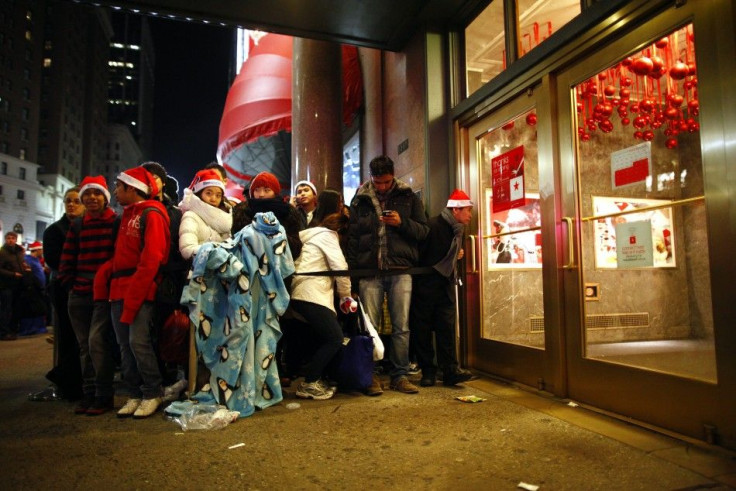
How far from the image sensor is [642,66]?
3.86 meters

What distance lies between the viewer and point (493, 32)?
483cm

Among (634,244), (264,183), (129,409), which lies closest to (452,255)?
(634,244)

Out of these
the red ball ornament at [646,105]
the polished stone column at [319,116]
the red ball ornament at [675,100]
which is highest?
the polished stone column at [319,116]

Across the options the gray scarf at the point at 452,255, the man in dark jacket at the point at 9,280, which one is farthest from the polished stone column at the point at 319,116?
the man in dark jacket at the point at 9,280

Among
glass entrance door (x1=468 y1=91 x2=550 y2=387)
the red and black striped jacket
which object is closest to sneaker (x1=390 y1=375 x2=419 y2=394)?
glass entrance door (x1=468 y1=91 x2=550 y2=387)

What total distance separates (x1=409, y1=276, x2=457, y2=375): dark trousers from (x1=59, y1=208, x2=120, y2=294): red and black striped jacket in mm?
2631

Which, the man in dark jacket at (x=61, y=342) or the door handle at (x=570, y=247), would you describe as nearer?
the door handle at (x=570, y=247)

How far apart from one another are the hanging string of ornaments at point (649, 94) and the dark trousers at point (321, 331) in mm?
2480

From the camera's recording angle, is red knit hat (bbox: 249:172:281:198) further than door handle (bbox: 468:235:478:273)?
No

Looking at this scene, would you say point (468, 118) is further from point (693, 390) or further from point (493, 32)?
point (693, 390)

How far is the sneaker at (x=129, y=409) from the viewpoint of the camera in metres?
3.36

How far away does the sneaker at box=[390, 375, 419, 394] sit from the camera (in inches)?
157

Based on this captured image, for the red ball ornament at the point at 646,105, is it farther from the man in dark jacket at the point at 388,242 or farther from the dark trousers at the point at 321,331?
the dark trousers at the point at 321,331

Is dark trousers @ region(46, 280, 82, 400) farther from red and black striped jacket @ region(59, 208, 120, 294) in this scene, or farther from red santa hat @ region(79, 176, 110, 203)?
red santa hat @ region(79, 176, 110, 203)
